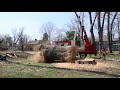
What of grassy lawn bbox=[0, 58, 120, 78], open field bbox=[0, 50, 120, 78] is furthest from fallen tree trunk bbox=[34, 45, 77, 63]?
grassy lawn bbox=[0, 58, 120, 78]

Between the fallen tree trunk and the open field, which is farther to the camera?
the fallen tree trunk

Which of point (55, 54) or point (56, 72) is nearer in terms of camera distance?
point (56, 72)

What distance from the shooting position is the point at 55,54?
17312mm

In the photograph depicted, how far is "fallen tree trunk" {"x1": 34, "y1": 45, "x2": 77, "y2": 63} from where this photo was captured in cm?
1692

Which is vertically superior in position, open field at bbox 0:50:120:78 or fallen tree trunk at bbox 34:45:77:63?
fallen tree trunk at bbox 34:45:77:63

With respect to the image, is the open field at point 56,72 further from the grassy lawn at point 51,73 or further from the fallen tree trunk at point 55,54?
the fallen tree trunk at point 55,54

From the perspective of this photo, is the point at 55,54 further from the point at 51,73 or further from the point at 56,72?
the point at 51,73

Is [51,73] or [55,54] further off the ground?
[55,54]

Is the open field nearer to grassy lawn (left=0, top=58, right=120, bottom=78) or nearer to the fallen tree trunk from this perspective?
grassy lawn (left=0, top=58, right=120, bottom=78)

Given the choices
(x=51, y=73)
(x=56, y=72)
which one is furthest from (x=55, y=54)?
(x=51, y=73)
